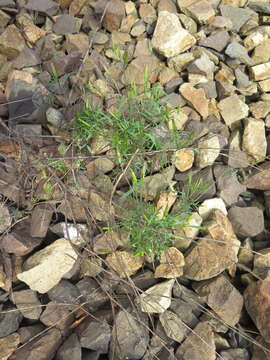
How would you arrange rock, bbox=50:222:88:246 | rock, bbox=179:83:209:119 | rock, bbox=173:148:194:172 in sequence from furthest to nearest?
1. rock, bbox=179:83:209:119
2. rock, bbox=173:148:194:172
3. rock, bbox=50:222:88:246

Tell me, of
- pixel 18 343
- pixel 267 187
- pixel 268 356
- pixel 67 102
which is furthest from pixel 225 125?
pixel 18 343

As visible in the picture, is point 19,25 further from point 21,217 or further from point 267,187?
point 267,187

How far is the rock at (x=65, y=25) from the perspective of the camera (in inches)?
81.9

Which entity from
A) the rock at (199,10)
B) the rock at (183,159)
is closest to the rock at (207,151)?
the rock at (183,159)

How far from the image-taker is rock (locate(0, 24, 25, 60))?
1971 millimetres

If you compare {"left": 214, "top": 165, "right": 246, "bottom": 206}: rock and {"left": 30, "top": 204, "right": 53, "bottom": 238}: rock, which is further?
{"left": 214, "top": 165, "right": 246, "bottom": 206}: rock

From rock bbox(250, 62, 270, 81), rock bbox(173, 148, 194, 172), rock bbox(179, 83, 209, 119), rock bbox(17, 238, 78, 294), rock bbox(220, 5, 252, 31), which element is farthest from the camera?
rock bbox(220, 5, 252, 31)

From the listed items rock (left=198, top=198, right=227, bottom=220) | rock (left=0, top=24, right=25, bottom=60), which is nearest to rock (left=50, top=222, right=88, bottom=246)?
rock (left=198, top=198, right=227, bottom=220)

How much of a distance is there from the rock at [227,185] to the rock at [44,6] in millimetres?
1230

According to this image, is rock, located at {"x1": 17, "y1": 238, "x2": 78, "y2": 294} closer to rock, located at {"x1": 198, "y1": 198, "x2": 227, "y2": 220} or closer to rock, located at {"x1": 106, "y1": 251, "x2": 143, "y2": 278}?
rock, located at {"x1": 106, "y1": 251, "x2": 143, "y2": 278}

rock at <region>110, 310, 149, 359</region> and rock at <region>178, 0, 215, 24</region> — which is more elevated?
rock at <region>178, 0, 215, 24</region>

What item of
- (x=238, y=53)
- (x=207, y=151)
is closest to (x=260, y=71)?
(x=238, y=53)

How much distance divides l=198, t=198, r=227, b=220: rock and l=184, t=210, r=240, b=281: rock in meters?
0.04

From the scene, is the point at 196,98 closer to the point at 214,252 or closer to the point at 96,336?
the point at 214,252
